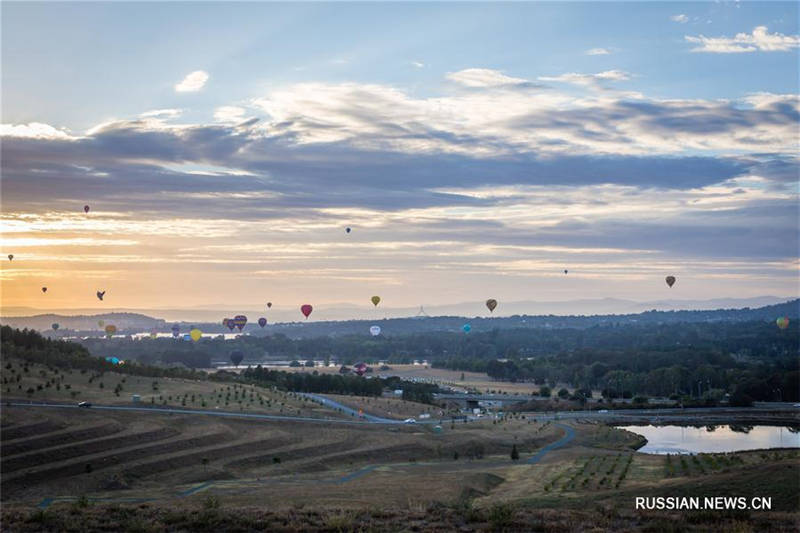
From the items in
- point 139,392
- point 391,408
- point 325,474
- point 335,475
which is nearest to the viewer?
point 335,475

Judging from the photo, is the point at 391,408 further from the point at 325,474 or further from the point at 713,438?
the point at 325,474

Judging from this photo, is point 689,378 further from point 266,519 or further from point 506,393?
point 266,519

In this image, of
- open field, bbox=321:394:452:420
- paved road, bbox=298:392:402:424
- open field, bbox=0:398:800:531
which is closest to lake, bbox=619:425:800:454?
open field, bbox=0:398:800:531

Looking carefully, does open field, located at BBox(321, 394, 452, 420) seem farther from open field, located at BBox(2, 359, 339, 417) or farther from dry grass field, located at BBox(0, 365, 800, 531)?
dry grass field, located at BBox(0, 365, 800, 531)

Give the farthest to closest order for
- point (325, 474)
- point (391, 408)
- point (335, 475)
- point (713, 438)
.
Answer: point (391, 408)
point (713, 438)
point (325, 474)
point (335, 475)

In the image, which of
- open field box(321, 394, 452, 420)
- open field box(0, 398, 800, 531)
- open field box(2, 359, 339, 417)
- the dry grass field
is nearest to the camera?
the dry grass field

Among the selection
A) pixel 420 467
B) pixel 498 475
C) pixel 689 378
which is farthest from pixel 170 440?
pixel 689 378

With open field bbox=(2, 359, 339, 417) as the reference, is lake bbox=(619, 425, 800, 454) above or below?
below

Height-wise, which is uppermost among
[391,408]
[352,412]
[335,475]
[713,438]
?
[352,412]

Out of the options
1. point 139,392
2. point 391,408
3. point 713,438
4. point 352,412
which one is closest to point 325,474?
point 139,392
